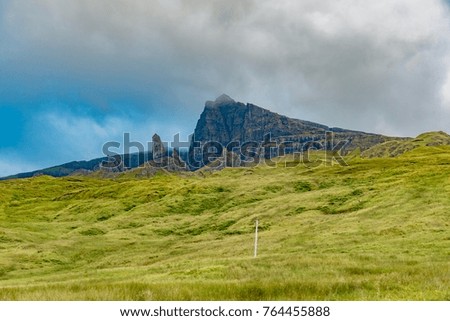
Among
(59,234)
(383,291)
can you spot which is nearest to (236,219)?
(59,234)

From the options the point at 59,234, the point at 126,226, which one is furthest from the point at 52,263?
the point at 126,226

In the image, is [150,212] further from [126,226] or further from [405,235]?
[405,235]

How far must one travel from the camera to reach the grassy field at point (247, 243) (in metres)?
18.6

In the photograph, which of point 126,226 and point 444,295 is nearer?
point 444,295

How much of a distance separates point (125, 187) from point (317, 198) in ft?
287

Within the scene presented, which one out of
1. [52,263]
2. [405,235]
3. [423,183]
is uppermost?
[423,183]

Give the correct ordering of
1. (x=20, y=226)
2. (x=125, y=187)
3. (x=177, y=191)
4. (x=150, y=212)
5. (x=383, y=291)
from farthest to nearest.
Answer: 1. (x=125, y=187)
2. (x=177, y=191)
3. (x=150, y=212)
4. (x=20, y=226)
5. (x=383, y=291)

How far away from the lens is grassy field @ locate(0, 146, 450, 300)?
18594 mm

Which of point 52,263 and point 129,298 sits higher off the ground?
point 129,298

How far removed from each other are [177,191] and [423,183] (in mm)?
66711

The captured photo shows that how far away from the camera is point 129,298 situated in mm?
16297

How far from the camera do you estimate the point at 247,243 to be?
61.4 meters

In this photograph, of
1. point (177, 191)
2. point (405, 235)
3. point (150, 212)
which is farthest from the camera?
point (177, 191)

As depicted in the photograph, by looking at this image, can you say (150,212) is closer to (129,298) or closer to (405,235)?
(405,235)
